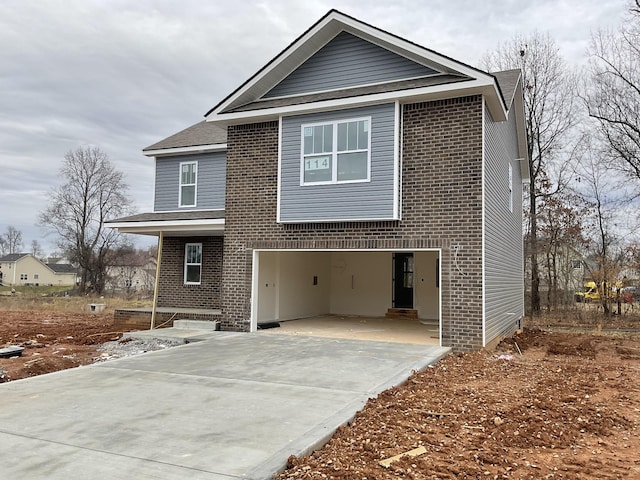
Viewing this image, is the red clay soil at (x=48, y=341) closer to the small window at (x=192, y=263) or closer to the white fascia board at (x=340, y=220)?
the small window at (x=192, y=263)

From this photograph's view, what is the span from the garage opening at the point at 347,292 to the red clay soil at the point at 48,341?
4.18m

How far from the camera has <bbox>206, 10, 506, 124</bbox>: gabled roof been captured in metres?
10.4

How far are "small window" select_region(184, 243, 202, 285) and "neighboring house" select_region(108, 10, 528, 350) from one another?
1825mm

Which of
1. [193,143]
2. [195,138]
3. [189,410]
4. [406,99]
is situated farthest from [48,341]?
[406,99]

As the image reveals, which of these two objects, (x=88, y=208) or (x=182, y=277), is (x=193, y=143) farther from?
(x=88, y=208)

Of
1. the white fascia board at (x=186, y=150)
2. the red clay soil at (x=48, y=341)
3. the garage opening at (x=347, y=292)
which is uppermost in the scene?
the white fascia board at (x=186, y=150)

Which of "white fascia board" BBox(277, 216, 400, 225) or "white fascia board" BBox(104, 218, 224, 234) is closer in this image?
"white fascia board" BBox(277, 216, 400, 225)

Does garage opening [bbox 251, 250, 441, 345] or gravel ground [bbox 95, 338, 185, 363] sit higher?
garage opening [bbox 251, 250, 441, 345]

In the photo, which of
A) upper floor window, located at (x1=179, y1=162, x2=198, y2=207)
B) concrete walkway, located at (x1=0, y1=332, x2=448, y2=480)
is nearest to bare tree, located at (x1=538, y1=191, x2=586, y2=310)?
upper floor window, located at (x1=179, y1=162, x2=198, y2=207)

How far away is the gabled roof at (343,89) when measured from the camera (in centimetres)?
1038

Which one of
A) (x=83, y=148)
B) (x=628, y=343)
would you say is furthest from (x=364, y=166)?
(x=83, y=148)

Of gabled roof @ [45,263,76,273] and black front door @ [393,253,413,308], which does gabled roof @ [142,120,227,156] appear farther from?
gabled roof @ [45,263,76,273]

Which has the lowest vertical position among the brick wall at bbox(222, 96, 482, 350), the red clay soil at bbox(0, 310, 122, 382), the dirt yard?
the red clay soil at bbox(0, 310, 122, 382)

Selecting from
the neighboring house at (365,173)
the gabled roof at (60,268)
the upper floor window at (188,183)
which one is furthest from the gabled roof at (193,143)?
the gabled roof at (60,268)
